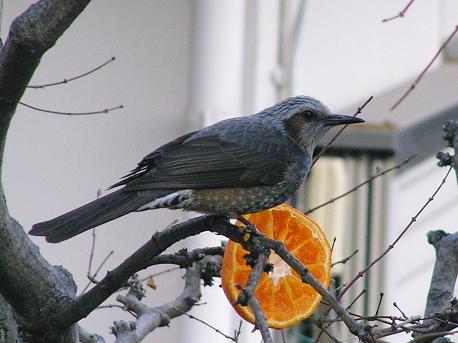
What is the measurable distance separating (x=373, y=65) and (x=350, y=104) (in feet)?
1.36

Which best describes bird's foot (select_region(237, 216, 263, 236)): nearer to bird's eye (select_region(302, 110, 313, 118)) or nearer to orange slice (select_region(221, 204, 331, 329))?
orange slice (select_region(221, 204, 331, 329))

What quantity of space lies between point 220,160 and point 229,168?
47 mm

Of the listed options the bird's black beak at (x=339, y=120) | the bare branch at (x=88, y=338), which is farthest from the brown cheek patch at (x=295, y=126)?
the bare branch at (x=88, y=338)

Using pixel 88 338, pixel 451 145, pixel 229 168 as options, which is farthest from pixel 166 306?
pixel 451 145

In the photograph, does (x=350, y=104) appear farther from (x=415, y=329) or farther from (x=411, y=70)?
(x=415, y=329)

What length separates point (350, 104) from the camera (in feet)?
28.4

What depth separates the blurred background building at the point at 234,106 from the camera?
7516 mm

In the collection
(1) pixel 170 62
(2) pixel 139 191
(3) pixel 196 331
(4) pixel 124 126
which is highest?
(1) pixel 170 62

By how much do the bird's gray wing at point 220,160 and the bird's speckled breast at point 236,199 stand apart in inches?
1.0

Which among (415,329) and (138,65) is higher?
(138,65)

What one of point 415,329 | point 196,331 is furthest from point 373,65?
point 415,329

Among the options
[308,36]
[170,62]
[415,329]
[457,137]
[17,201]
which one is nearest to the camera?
[415,329]

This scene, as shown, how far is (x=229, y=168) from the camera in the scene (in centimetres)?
423

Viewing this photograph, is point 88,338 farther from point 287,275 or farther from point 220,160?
point 220,160
